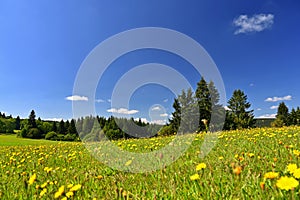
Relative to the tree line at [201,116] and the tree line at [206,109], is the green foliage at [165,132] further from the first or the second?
the tree line at [206,109]

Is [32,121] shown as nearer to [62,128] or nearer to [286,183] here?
[62,128]

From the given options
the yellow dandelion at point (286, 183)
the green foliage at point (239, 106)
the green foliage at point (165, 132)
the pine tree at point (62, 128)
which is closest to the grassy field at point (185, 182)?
the yellow dandelion at point (286, 183)

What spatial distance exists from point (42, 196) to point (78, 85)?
3.10 metres

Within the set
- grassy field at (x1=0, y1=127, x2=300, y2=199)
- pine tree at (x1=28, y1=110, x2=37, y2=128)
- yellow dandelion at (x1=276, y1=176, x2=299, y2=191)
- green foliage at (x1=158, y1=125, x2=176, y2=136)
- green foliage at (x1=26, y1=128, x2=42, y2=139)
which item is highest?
pine tree at (x1=28, y1=110, x2=37, y2=128)

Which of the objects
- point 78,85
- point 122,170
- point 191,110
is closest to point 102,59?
point 78,85

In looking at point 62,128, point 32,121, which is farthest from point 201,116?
point 32,121

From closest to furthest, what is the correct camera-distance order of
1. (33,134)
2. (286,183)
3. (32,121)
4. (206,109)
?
1. (286,183)
2. (206,109)
3. (33,134)
4. (32,121)

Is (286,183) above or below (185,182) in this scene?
above

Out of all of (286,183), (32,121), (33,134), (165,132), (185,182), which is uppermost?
(32,121)

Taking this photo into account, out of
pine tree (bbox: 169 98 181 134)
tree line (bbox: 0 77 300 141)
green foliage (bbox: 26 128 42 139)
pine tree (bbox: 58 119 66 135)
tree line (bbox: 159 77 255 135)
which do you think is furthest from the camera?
pine tree (bbox: 58 119 66 135)

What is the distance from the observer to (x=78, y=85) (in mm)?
5750

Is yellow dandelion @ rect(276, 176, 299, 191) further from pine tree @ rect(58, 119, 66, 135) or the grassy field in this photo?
pine tree @ rect(58, 119, 66, 135)

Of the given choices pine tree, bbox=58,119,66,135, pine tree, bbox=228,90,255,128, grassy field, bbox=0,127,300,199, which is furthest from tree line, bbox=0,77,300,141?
grassy field, bbox=0,127,300,199

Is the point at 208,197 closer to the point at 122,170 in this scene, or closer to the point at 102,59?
the point at 122,170
